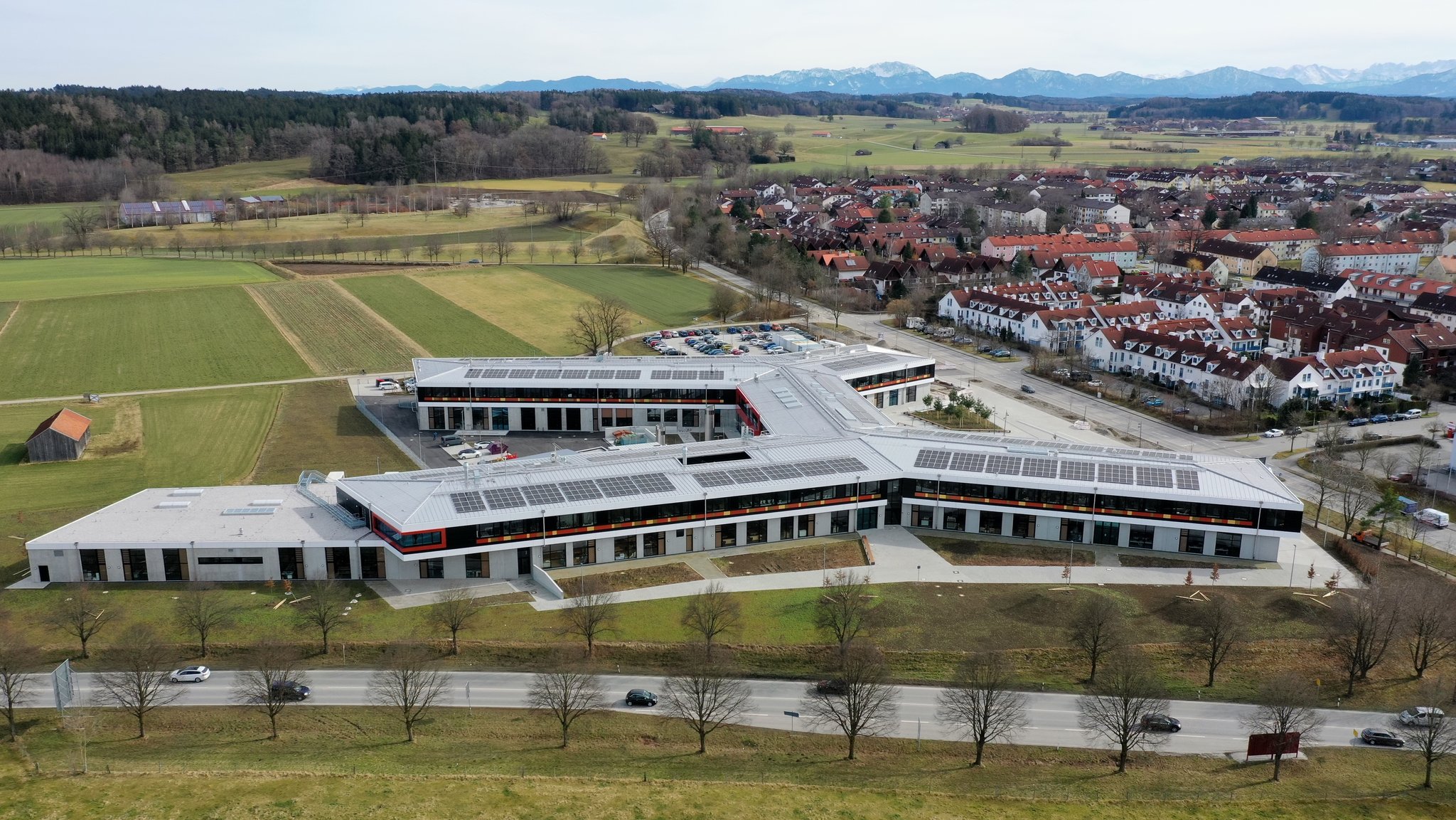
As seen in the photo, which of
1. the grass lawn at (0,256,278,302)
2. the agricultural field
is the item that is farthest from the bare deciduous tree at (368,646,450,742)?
the grass lawn at (0,256,278,302)

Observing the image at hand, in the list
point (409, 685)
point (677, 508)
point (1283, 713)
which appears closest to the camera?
point (1283, 713)

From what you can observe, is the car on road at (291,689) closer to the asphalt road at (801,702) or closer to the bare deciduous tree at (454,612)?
the asphalt road at (801,702)

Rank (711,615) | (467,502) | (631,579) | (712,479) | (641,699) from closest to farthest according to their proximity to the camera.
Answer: (641,699) < (711,615) < (631,579) < (467,502) < (712,479)

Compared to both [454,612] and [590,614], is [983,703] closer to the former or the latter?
[590,614]

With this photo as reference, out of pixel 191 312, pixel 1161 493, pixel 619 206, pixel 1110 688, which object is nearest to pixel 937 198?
pixel 619 206

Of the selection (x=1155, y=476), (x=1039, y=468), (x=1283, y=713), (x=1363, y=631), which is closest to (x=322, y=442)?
(x=1039, y=468)

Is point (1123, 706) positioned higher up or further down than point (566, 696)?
further down

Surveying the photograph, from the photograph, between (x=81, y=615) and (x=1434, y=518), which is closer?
(x=81, y=615)

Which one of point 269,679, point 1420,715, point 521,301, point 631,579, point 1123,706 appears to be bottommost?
point 1420,715
